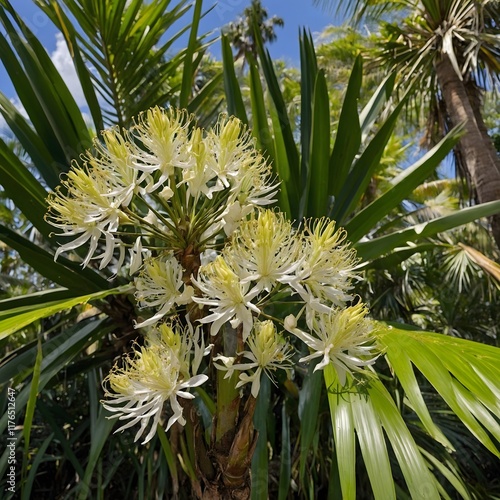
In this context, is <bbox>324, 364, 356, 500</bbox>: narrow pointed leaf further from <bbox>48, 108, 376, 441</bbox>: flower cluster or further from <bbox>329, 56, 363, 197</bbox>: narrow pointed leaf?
<bbox>329, 56, 363, 197</bbox>: narrow pointed leaf

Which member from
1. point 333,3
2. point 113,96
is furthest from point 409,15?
point 113,96

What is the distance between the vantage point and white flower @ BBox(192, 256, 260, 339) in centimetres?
73

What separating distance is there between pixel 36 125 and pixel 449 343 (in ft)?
4.59

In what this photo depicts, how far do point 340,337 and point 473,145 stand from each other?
4042 mm

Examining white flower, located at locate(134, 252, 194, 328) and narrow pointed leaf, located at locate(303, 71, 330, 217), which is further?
narrow pointed leaf, located at locate(303, 71, 330, 217)

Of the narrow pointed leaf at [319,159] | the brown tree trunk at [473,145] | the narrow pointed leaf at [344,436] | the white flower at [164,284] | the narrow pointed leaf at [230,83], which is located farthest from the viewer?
the brown tree trunk at [473,145]

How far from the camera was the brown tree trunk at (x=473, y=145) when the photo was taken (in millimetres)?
4031

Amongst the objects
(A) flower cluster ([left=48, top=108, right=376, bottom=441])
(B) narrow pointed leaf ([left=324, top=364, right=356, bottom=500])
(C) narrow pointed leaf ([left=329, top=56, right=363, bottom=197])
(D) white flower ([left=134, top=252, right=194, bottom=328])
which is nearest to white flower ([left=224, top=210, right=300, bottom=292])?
(A) flower cluster ([left=48, top=108, right=376, bottom=441])

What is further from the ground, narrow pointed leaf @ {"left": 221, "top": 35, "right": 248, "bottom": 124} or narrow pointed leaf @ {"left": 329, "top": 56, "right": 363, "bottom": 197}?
narrow pointed leaf @ {"left": 221, "top": 35, "right": 248, "bottom": 124}

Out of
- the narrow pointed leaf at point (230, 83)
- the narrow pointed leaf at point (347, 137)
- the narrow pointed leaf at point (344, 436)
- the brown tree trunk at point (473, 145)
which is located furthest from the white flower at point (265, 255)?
the brown tree trunk at point (473, 145)

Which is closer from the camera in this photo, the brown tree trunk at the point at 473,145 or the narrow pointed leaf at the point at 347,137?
the narrow pointed leaf at the point at 347,137

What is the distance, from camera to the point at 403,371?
0.86 meters

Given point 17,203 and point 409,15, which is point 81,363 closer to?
point 17,203

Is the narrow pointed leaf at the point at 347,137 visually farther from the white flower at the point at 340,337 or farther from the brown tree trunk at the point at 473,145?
the brown tree trunk at the point at 473,145
